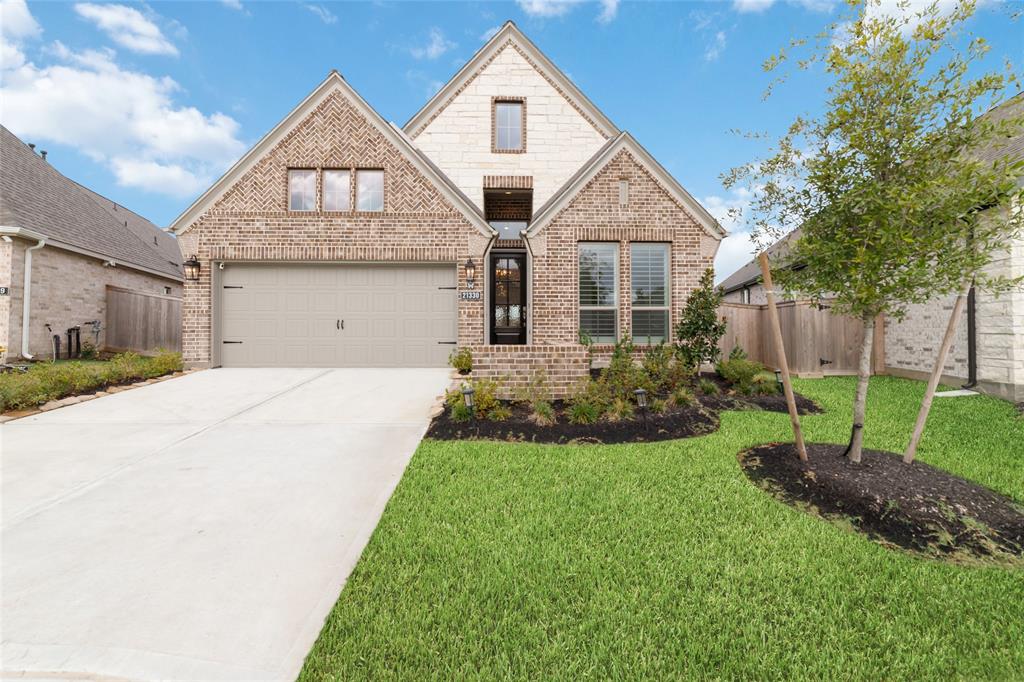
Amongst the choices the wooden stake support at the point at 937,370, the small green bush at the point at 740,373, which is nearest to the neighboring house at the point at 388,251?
the small green bush at the point at 740,373

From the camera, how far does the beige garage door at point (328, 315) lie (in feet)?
33.0

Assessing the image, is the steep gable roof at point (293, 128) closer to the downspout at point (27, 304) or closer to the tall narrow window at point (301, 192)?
the tall narrow window at point (301, 192)

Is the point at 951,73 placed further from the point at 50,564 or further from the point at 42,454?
the point at 42,454

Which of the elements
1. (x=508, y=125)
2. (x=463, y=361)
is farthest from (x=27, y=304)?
(x=508, y=125)

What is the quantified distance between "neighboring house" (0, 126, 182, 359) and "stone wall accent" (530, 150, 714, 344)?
13713 mm

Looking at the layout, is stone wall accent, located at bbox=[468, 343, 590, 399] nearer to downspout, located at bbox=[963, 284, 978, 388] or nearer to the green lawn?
the green lawn

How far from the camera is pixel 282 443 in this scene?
4973 mm

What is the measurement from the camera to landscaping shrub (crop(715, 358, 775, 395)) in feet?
25.2

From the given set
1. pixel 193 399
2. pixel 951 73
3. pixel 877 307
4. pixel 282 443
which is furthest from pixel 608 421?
pixel 193 399

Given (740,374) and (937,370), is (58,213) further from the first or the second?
(937,370)

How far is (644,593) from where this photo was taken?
237 centimetres

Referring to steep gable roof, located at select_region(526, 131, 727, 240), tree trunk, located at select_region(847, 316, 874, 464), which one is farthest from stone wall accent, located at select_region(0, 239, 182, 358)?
tree trunk, located at select_region(847, 316, 874, 464)

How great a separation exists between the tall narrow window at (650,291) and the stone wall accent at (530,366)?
3.68 m

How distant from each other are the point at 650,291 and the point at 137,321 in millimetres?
16774
